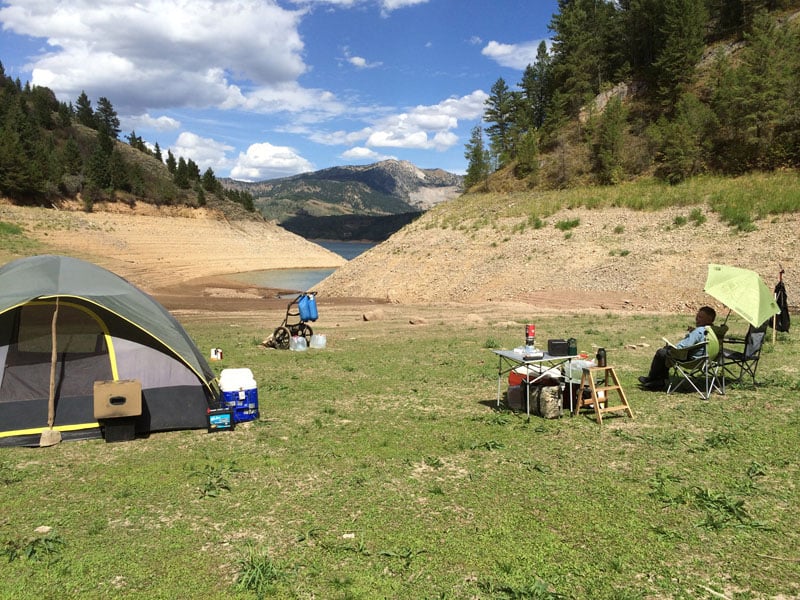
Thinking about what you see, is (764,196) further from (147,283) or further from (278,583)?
(147,283)

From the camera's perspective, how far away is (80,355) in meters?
8.42

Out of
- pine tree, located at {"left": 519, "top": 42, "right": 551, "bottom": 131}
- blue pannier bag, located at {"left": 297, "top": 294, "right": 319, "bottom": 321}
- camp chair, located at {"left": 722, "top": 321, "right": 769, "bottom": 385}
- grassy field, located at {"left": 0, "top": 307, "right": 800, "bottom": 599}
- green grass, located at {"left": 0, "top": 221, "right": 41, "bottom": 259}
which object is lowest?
grassy field, located at {"left": 0, "top": 307, "right": 800, "bottom": 599}

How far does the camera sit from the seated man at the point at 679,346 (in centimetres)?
960

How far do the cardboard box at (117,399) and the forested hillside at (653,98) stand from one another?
39133mm

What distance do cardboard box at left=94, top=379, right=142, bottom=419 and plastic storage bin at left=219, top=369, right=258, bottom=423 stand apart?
4.31ft

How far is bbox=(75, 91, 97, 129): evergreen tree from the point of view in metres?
116

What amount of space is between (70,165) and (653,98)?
77.5 meters

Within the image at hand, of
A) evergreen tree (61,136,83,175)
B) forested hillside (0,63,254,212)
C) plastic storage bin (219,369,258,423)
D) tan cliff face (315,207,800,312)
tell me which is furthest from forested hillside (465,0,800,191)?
evergreen tree (61,136,83,175)

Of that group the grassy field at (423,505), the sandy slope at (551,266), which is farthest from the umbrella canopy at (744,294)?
the sandy slope at (551,266)

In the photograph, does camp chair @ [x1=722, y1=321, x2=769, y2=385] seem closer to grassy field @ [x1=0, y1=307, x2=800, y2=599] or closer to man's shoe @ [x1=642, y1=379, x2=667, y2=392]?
grassy field @ [x1=0, y1=307, x2=800, y2=599]

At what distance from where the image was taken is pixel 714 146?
38375 mm

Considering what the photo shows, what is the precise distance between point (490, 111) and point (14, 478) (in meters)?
75.3

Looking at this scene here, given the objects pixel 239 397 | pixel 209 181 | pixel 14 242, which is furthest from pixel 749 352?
pixel 209 181

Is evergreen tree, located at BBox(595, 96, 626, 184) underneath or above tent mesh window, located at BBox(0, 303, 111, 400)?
above
